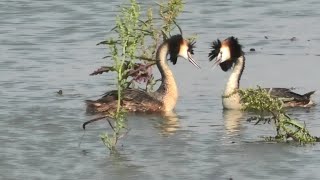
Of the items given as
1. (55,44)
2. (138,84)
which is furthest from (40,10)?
(138,84)

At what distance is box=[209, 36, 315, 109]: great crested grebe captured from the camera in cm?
1697

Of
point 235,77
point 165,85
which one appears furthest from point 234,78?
point 165,85

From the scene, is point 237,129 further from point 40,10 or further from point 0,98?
point 40,10

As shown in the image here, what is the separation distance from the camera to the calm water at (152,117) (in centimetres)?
1345

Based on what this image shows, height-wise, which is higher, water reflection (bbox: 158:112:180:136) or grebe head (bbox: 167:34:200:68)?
grebe head (bbox: 167:34:200:68)

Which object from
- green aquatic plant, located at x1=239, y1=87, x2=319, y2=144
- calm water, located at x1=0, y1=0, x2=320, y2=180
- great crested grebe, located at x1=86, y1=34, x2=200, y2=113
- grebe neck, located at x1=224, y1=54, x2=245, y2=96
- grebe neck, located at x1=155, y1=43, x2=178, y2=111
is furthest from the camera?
grebe neck, located at x1=224, y1=54, x2=245, y2=96

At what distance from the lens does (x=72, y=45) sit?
2133 cm

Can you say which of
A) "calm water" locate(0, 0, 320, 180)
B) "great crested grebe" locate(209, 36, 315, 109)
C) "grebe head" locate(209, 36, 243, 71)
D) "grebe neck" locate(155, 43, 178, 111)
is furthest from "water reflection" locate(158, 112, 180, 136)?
"grebe head" locate(209, 36, 243, 71)

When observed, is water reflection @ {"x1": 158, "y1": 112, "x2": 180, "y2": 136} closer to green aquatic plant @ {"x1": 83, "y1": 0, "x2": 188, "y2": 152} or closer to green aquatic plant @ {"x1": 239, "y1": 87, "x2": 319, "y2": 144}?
green aquatic plant @ {"x1": 83, "y1": 0, "x2": 188, "y2": 152}

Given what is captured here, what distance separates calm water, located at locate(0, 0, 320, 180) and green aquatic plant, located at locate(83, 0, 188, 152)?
9.3 inches

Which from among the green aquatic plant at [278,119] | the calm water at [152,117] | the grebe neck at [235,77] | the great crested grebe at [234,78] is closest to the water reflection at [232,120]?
the calm water at [152,117]

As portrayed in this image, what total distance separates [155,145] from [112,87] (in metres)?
3.70

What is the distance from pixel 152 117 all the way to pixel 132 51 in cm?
207

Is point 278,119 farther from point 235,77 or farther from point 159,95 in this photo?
point 235,77
